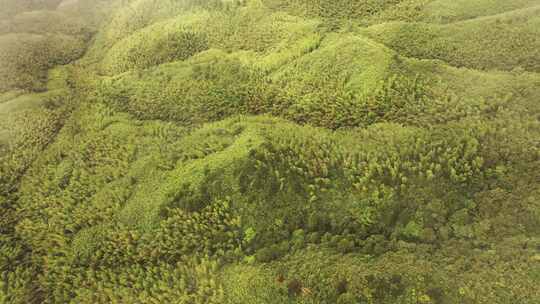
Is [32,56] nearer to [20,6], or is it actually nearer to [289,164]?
[20,6]

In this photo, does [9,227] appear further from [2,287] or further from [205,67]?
[205,67]

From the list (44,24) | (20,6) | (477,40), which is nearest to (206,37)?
(44,24)

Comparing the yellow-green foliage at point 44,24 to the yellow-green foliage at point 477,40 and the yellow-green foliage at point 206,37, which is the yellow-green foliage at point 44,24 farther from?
the yellow-green foliage at point 477,40

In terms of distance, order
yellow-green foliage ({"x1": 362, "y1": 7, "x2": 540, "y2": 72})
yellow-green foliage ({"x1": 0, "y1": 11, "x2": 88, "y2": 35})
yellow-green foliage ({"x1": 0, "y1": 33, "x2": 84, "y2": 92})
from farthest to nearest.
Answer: yellow-green foliage ({"x1": 0, "y1": 11, "x2": 88, "y2": 35}), yellow-green foliage ({"x1": 0, "y1": 33, "x2": 84, "y2": 92}), yellow-green foliage ({"x1": 362, "y1": 7, "x2": 540, "y2": 72})

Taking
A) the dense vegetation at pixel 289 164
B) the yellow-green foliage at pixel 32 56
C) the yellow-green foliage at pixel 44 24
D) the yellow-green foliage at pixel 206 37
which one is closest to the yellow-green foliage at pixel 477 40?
the dense vegetation at pixel 289 164

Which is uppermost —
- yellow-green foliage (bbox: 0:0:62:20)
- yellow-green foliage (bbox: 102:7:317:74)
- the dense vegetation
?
yellow-green foliage (bbox: 0:0:62:20)

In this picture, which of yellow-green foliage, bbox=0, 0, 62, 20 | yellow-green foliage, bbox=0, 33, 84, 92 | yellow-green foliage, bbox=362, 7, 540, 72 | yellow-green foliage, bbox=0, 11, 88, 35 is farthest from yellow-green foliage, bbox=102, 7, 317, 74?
yellow-green foliage, bbox=0, 0, 62, 20

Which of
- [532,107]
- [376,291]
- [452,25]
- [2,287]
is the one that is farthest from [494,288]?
[2,287]

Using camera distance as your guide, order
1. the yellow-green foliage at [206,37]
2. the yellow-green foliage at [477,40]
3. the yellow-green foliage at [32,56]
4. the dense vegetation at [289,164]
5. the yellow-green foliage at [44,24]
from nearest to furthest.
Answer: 1. the dense vegetation at [289,164]
2. the yellow-green foliage at [477,40]
3. the yellow-green foliage at [32,56]
4. the yellow-green foliage at [206,37]
5. the yellow-green foliage at [44,24]

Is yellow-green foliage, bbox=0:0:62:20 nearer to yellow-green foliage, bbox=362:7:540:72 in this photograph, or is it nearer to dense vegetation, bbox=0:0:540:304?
dense vegetation, bbox=0:0:540:304
